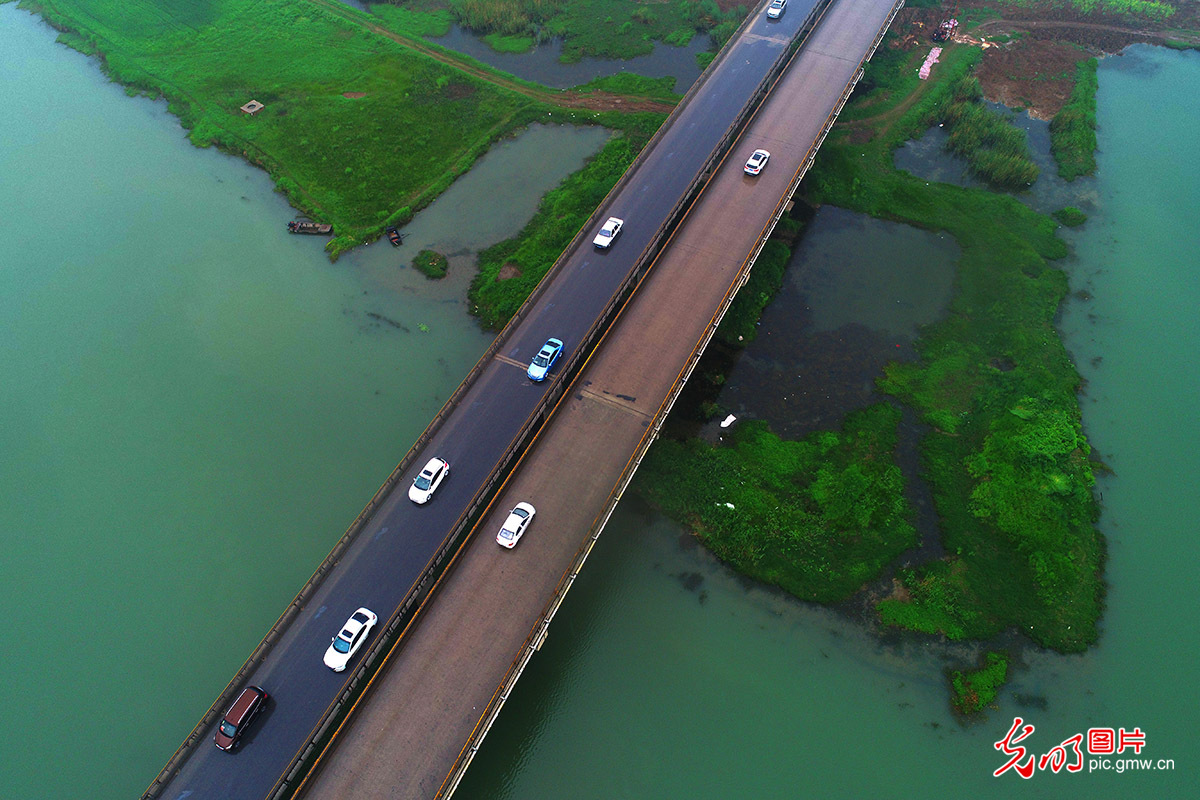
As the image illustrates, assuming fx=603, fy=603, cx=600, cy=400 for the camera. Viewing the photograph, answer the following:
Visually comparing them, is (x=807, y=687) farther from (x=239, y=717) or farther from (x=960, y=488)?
(x=239, y=717)

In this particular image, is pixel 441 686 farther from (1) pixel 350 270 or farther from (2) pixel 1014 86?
(2) pixel 1014 86

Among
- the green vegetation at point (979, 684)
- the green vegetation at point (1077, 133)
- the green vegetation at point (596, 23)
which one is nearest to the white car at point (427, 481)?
the green vegetation at point (979, 684)

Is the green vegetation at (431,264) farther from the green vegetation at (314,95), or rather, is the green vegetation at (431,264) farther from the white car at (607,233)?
the white car at (607,233)

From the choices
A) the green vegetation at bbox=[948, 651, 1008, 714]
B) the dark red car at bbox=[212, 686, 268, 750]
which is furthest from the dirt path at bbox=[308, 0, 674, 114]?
the dark red car at bbox=[212, 686, 268, 750]

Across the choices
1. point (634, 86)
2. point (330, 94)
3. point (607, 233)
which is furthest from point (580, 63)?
point (607, 233)

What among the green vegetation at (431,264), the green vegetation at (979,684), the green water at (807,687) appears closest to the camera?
the green water at (807,687)
